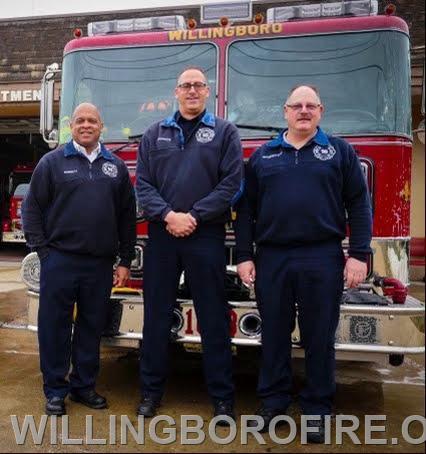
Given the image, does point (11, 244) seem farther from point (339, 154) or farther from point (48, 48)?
point (339, 154)

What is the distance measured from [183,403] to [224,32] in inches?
99.5

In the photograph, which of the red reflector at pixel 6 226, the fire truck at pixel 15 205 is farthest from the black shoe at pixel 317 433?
the red reflector at pixel 6 226

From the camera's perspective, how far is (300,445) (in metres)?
2.82

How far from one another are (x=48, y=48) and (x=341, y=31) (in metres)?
8.71

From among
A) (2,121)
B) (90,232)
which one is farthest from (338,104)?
(2,121)

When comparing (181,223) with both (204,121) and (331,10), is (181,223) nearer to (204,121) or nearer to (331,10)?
(204,121)

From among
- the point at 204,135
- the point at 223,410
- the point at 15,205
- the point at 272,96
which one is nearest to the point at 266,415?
the point at 223,410

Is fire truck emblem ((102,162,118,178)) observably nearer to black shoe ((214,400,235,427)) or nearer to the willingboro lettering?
the willingboro lettering

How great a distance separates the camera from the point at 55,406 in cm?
314

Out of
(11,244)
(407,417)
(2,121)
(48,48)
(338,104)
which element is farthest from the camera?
(11,244)

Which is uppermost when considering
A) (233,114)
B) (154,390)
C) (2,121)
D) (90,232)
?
(2,121)

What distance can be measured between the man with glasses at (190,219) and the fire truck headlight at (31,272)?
34.3 inches

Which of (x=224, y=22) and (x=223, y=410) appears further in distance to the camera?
(x=224, y=22)

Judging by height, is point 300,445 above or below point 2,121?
below
